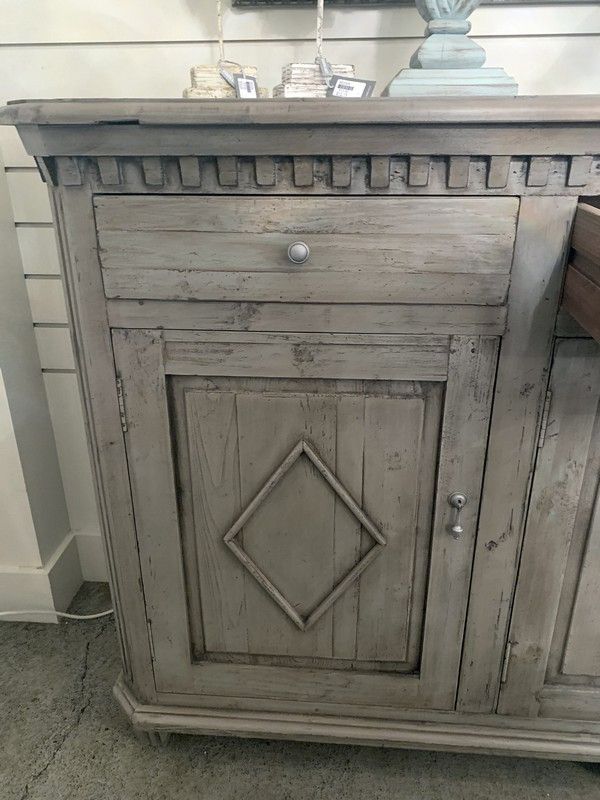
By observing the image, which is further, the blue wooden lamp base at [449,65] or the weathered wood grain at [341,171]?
the blue wooden lamp base at [449,65]

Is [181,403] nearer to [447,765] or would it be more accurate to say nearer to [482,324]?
[482,324]

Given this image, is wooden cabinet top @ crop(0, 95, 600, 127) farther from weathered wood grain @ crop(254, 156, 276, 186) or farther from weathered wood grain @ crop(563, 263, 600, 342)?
weathered wood grain @ crop(563, 263, 600, 342)

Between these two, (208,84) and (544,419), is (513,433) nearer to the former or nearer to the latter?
(544,419)

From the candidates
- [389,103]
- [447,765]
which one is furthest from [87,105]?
[447,765]

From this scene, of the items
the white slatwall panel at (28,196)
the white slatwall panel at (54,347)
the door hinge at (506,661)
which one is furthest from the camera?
the white slatwall panel at (54,347)

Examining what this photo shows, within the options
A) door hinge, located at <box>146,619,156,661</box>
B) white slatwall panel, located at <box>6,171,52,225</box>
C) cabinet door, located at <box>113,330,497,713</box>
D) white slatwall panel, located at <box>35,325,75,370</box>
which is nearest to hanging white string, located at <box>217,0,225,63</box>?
white slatwall panel, located at <box>6,171,52,225</box>

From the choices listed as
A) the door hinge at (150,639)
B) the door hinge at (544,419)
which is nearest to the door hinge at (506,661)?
the door hinge at (544,419)

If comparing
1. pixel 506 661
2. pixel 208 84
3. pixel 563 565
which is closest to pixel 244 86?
pixel 208 84

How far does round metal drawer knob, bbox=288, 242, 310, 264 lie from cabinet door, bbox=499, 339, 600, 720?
0.38 m

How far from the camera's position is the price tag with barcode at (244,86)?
0.96 meters

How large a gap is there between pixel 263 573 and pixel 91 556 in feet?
2.69

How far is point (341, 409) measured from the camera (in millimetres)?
912

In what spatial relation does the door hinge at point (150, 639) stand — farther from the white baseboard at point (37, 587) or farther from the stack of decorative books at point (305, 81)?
the stack of decorative books at point (305, 81)

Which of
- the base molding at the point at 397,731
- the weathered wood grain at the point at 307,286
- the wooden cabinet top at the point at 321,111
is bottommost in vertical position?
the base molding at the point at 397,731
